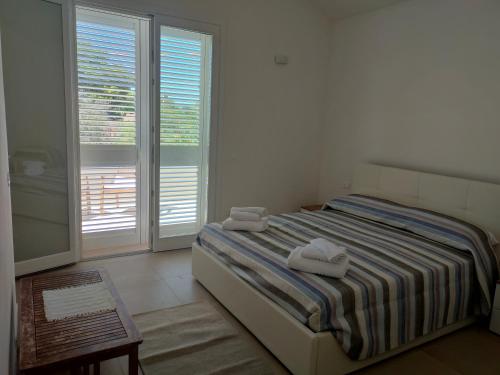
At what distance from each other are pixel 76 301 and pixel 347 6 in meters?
3.94

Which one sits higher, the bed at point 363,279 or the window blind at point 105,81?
the window blind at point 105,81

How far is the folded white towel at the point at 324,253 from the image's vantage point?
2282 millimetres

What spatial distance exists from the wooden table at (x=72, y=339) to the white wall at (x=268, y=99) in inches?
96.9

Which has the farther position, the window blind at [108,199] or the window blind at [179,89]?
the window blind at [108,199]

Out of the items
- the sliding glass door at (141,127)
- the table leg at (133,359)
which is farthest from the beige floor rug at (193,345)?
the sliding glass door at (141,127)

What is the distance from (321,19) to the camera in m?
4.56

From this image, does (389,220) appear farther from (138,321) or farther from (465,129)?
(138,321)

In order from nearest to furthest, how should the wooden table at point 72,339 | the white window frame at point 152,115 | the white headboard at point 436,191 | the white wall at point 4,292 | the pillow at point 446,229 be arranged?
the white wall at point 4,292 → the wooden table at point 72,339 → the pillow at point 446,229 → the white headboard at point 436,191 → the white window frame at point 152,115

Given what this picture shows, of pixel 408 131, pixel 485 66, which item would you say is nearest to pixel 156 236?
pixel 408 131

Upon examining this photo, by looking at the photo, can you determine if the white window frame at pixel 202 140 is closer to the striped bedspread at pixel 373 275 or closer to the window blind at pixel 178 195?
the window blind at pixel 178 195

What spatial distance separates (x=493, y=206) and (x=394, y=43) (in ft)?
6.26

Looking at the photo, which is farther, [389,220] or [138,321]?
[389,220]

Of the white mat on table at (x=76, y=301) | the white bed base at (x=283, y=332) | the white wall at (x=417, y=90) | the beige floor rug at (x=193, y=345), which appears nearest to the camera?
the white mat on table at (x=76, y=301)

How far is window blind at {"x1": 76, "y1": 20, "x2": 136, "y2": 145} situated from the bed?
1.62m
